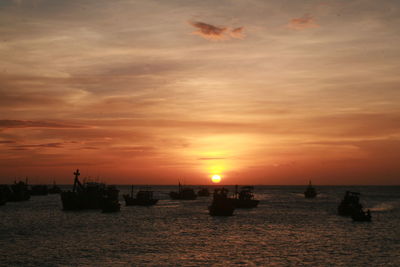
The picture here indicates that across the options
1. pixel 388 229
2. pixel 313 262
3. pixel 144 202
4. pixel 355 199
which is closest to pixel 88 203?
pixel 144 202

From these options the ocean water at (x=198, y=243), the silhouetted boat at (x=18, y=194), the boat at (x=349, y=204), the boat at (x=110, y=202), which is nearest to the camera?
the ocean water at (x=198, y=243)

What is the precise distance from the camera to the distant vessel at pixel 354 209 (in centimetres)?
8206

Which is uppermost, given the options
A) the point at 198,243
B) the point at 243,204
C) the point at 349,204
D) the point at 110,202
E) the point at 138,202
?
the point at 349,204

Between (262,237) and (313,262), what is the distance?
18.2m

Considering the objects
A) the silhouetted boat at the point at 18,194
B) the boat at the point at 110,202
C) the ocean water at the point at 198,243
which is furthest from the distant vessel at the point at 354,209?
the silhouetted boat at the point at 18,194

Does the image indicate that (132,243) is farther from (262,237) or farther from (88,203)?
(88,203)

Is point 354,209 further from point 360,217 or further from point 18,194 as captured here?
point 18,194

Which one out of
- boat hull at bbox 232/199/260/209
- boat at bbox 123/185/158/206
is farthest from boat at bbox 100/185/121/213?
boat hull at bbox 232/199/260/209

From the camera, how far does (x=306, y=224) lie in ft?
261

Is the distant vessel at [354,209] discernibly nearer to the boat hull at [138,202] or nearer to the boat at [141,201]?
the boat hull at [138,202]

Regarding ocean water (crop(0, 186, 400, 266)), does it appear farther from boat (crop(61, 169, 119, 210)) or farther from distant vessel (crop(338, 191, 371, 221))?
boat (crop(61, 169, 119, 210))

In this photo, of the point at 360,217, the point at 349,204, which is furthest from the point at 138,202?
the point at 360,217

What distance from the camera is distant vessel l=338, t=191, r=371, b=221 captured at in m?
82.1

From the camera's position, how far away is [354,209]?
84.9 meters
